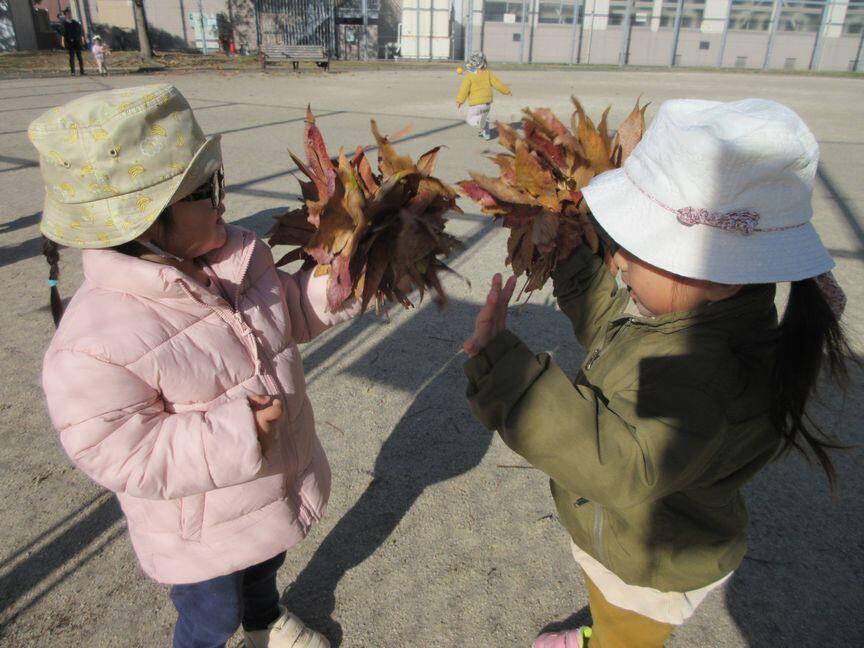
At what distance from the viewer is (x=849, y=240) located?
18.1ft

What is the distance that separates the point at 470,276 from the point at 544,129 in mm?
2923

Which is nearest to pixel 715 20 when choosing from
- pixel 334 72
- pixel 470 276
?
pixel 334 72

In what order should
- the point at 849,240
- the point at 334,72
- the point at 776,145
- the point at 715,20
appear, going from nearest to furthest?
the point at 776,145, the point at 849,240, the point at 334,72, the point at 715,20

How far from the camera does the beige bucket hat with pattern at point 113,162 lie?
131 cm

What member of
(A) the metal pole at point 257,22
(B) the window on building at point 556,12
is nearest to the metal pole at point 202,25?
(A) the metal pole at point 257,22

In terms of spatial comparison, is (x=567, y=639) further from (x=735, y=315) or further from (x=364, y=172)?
(x=364, y=172)

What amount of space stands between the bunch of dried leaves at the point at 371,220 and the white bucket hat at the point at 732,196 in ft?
1.87

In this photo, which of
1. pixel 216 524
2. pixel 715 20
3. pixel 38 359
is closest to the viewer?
pixel 216 524

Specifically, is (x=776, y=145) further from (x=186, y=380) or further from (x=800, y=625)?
(x=800, y=625)

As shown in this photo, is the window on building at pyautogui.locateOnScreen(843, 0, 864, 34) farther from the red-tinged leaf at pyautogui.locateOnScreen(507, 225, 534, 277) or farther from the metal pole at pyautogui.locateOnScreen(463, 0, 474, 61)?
the red-tinged leaf at pyautogui.locateOnScreen(507, 225, 534, 277)

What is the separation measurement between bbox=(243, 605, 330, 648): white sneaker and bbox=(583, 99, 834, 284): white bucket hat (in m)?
1.59

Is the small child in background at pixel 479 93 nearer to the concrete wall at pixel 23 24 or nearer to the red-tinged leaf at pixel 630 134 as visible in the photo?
the red-tinged leaf at pixel 630 134

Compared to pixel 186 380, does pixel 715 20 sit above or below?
above

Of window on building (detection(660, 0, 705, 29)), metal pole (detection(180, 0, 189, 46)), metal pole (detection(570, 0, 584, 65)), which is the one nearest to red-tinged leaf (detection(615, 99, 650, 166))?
metal pole (detection(180, 0, 189, 46))
